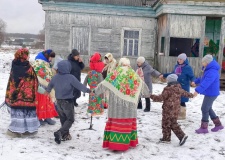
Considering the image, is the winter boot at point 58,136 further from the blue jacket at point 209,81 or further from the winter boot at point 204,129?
the winter boot at point 204,129

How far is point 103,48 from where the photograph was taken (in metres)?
16.5

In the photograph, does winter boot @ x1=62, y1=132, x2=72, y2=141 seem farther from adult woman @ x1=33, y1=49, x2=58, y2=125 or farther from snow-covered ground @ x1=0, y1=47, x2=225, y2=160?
adult woman @ x1=33, y1=49, x2=58, y2=125

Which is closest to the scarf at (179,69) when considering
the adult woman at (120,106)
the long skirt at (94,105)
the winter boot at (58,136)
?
the long skirt at (94,105)

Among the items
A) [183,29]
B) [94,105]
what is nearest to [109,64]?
[94,105]

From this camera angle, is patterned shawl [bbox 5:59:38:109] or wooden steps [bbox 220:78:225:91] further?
wooden steps [bbox 220:78:225:91]

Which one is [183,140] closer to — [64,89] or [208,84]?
[208,84]

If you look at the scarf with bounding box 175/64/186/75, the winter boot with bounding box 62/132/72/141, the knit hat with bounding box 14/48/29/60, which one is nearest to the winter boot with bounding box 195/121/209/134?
the scarf with bounding box 175/64/186/75

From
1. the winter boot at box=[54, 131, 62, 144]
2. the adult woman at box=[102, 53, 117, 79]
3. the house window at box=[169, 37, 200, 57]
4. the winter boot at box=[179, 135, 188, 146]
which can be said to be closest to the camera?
the winter boot at box=[54, 131, 62, 144]

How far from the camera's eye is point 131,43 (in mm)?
16500

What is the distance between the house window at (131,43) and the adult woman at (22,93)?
1117 centimetres

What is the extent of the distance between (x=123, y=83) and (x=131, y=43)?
11.5 meters

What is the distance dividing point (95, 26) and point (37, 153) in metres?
12.1

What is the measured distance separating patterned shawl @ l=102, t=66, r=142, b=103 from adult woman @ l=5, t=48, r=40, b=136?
5.16 feet

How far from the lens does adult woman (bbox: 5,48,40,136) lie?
18.4ft
